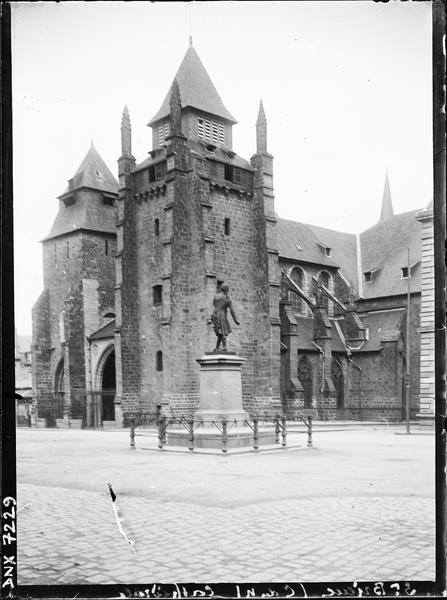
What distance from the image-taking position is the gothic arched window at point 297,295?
4712 cm

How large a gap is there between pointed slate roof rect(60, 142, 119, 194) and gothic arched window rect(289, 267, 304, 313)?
14.9 meters

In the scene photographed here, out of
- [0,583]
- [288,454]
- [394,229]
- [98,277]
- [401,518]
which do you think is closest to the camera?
[0,583]

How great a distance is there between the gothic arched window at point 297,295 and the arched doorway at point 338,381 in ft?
16.2

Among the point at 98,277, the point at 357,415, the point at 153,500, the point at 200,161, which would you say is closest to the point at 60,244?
the point at 98,277

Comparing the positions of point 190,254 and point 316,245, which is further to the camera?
point 316,245

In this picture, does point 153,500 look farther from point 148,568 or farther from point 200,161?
point 200,161

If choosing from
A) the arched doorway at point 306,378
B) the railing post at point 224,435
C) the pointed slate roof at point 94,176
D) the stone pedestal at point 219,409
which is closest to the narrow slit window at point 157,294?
the pointed slate roof at point 94,176

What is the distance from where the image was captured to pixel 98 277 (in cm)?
4397

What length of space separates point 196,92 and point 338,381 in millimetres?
22756

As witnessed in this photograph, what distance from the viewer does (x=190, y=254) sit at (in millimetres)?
36500

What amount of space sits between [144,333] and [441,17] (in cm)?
3532

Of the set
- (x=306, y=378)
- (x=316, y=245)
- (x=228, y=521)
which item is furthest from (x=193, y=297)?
(x=228, y=521)

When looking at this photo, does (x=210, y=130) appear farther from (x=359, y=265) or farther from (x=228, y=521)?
(x=228, y=521)

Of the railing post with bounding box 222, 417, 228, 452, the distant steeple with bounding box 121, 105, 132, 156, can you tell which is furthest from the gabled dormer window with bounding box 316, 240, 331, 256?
the railing post with bounding box 222, 417, 228, 452
